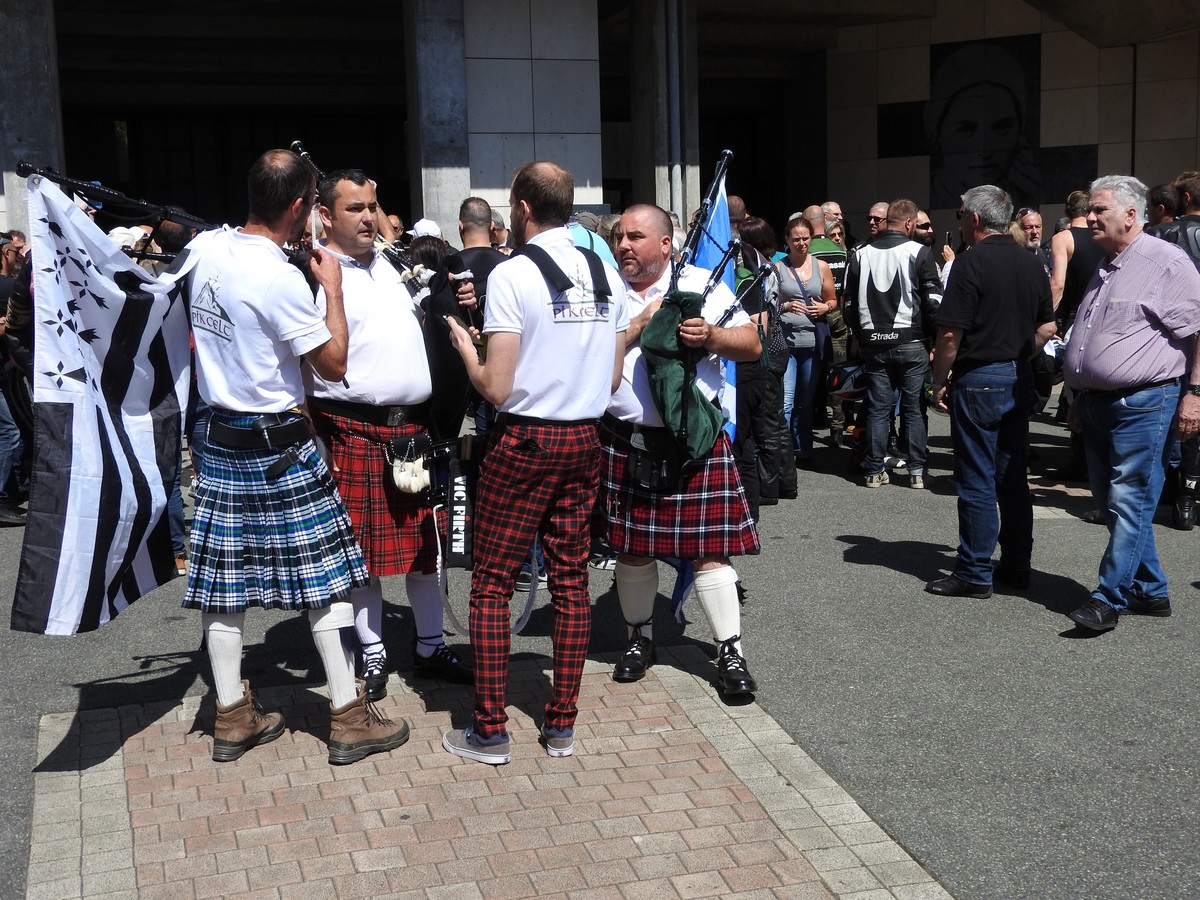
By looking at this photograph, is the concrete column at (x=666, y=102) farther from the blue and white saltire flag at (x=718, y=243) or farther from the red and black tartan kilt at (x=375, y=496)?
the red and black tartan kilt at (x=375, y=496)

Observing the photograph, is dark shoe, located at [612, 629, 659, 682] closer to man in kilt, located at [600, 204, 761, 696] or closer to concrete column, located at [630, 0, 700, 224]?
man in kilt, located at [600, 204, 761, 696]

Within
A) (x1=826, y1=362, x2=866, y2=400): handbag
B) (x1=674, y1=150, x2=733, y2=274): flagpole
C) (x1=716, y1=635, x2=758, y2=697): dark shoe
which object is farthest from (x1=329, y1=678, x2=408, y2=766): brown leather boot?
(x1=826, y1=362, x2=866, y2=400): handbag

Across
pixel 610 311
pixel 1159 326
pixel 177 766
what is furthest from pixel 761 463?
pixel 177 766

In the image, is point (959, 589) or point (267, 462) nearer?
point (267, 462)

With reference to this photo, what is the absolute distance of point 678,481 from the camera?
4.68 m

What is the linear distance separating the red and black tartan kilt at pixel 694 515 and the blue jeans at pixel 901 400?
4.35m

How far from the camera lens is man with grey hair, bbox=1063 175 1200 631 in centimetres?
544

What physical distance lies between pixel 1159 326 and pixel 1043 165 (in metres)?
13.4

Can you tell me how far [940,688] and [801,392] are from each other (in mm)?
4837

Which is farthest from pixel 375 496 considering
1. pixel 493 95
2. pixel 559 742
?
pixel 493 95

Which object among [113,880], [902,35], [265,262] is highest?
[902,35]

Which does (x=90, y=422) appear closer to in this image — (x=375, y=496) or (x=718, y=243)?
(x=375, y=496)

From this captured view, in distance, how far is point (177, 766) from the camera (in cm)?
422

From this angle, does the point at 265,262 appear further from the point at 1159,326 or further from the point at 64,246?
the point at 1159,326
